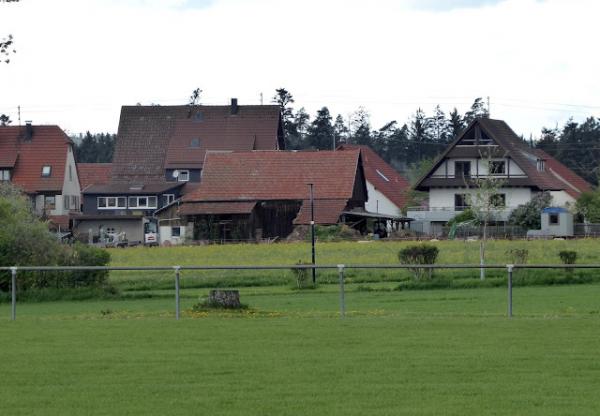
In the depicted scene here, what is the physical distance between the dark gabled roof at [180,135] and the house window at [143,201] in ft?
19.9

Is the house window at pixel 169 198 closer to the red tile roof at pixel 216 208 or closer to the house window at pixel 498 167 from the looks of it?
the red tile roof at pixel 216 208

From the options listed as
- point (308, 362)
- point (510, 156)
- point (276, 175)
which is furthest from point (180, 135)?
point (308, 362)

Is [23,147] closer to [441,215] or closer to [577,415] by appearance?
[441,215]

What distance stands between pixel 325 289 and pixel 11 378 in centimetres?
2442

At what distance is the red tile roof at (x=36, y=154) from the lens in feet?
315

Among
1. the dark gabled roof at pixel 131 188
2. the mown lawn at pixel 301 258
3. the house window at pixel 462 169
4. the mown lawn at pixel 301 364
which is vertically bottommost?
the mown lawn at pixel 301 364

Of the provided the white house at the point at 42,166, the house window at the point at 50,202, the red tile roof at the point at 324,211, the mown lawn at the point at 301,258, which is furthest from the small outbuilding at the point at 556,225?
the house window at the point at 50,202

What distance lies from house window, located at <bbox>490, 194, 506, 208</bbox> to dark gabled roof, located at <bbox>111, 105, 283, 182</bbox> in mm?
26067

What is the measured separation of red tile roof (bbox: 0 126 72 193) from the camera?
96.1 meters

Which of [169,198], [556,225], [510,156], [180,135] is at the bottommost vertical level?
[556,225]

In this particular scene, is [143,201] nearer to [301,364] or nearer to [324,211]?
[324,211]

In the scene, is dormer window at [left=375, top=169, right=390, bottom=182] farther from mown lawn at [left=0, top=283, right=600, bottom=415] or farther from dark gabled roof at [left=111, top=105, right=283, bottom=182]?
mown lawn at [left=0, top=283, right=600, bottom=415]

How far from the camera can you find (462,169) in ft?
299

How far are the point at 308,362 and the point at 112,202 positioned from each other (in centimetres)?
8425
